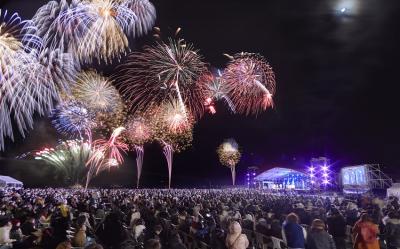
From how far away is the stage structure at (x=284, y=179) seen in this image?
72.7m

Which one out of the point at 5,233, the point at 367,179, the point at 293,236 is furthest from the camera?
the point at 367,179

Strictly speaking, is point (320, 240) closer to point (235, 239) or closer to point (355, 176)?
point (235, 239)

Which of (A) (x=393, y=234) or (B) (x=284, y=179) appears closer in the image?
(A) (x=393, y=234)

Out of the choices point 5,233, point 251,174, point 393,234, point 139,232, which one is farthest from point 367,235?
point 251,174

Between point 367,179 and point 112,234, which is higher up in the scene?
point 367,179


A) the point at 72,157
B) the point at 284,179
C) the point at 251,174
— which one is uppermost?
the point at 72,157

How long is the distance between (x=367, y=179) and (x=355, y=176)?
4.25 m

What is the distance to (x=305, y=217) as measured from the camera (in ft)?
45.1

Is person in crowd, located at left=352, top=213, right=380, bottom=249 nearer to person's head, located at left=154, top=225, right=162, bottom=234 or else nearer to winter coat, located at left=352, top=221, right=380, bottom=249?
winter coat, located at left=352, top=221, right=380, bottom=249

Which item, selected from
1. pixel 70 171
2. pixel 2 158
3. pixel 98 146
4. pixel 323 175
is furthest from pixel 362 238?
pixel 2 158

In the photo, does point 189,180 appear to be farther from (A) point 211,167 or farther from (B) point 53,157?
(B) point 53,157

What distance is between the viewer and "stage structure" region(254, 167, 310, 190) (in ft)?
238

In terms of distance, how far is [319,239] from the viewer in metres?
7.21

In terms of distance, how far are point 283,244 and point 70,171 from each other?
223ft
